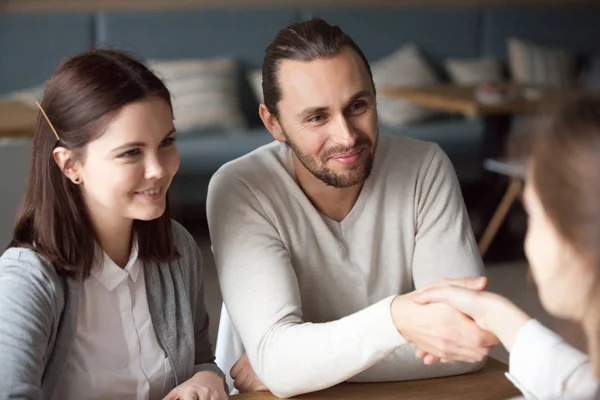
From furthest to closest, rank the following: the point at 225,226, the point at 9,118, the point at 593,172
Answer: the point at 9,118
the point at 225,226
the point at 593,172

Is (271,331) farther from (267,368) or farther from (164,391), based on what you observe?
(164,391)

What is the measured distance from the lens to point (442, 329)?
147 centimetres

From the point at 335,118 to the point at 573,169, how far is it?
0.77m

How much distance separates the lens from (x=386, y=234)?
Result: 6.03 feet

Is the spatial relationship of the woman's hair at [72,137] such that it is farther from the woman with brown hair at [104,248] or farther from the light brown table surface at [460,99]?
the light brown table surface at [460,99]

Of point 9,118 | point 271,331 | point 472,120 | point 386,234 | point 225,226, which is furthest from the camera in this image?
point 472,120

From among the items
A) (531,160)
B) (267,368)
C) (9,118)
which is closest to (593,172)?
(531,160)

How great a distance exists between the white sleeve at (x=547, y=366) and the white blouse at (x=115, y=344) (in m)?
0.61

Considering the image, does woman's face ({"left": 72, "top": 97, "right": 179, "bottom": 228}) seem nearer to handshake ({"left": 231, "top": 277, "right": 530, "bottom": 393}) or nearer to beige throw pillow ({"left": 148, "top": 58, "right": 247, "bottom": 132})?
handshake ({"left": 231, "top": 277, "right": 530, "bottom": 393})

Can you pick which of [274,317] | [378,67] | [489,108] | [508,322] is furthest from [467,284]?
[378,67]

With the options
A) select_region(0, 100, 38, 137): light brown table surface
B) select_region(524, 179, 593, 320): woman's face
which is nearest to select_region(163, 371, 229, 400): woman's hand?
select_region(524, 179, 593, 320): woman's face

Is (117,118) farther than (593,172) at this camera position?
Yes

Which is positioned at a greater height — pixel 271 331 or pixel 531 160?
pixel 531 160

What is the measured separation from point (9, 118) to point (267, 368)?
2.60m
